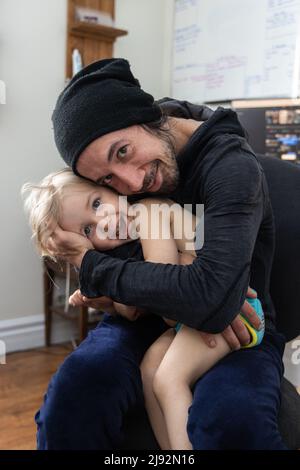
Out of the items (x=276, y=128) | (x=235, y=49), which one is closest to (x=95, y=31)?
(x=235, y=49)

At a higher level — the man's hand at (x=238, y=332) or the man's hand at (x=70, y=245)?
the man's hand at (x=70, y=245)

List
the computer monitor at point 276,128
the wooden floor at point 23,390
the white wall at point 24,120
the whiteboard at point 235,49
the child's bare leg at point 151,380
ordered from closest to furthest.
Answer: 1. the child's bare leg at point 151,380
2. the wooden floor at point 23,390
3. the computer monitor at point 276,128
4. the whiteboard at point 235,49
5. the white wall at point 24,120

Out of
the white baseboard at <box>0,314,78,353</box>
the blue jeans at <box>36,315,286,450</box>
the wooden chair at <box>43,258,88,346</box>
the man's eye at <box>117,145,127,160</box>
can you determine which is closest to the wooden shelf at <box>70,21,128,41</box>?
the wooden chair at <box>43,258,88,346</box>

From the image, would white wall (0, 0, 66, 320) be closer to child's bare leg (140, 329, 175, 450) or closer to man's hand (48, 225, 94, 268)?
Result: man's hand (48, 225, 94, 268)

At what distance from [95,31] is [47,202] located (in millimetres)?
1915

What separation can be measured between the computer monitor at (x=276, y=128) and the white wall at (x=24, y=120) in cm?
111

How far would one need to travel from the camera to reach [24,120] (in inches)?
106

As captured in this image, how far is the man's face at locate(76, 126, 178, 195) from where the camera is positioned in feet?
3.78

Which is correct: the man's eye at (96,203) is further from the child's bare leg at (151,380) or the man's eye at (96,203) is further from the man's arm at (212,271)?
the child's bare leg at (151,380)

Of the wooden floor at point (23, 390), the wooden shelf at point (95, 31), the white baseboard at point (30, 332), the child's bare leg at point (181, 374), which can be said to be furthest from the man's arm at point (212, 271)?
the wooden shelf at point (95, 31)

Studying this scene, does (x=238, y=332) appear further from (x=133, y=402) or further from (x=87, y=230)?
(x=87, y=230)

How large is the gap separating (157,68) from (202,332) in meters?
2.51

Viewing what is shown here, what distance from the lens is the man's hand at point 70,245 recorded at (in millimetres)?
1151
